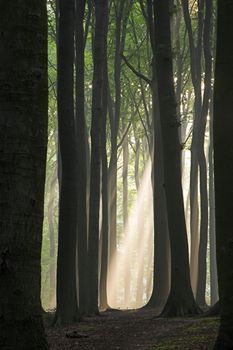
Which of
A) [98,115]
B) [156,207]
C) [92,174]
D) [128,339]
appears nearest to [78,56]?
[98,115]

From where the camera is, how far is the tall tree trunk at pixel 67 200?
1224cm

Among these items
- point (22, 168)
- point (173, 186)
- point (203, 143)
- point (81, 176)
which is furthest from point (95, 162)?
point (22, 168)

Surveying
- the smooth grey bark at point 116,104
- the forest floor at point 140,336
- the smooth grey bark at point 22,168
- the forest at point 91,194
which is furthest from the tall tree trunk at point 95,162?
the smooth grey bark at point 22,168

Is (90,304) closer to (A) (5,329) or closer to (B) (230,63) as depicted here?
(B) (230,63)

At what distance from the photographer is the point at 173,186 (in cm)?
1276

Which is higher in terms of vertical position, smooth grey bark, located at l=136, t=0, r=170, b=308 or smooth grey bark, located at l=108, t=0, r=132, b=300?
smooth grey bark, located at l=108, t=0, r=132, b=300

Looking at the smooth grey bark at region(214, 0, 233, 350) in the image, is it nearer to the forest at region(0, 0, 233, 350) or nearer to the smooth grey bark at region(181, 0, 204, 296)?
the forest at region(0, 0, 233, 350)

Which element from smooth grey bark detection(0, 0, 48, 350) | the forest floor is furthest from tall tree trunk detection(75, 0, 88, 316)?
smooth grey bark detection(0, 0, 48, 350)

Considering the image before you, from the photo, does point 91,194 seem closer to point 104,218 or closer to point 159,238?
point 159,238

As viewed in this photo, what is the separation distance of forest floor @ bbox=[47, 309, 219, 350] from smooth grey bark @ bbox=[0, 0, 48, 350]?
2.92 metres

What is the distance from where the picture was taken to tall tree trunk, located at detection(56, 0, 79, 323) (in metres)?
12.2

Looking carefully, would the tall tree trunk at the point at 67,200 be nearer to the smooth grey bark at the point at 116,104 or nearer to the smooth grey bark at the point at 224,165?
the smooth grey bark at the point at 224,165

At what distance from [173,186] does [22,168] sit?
27.2 ft

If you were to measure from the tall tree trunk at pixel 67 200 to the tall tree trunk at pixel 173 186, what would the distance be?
1.76 metres
